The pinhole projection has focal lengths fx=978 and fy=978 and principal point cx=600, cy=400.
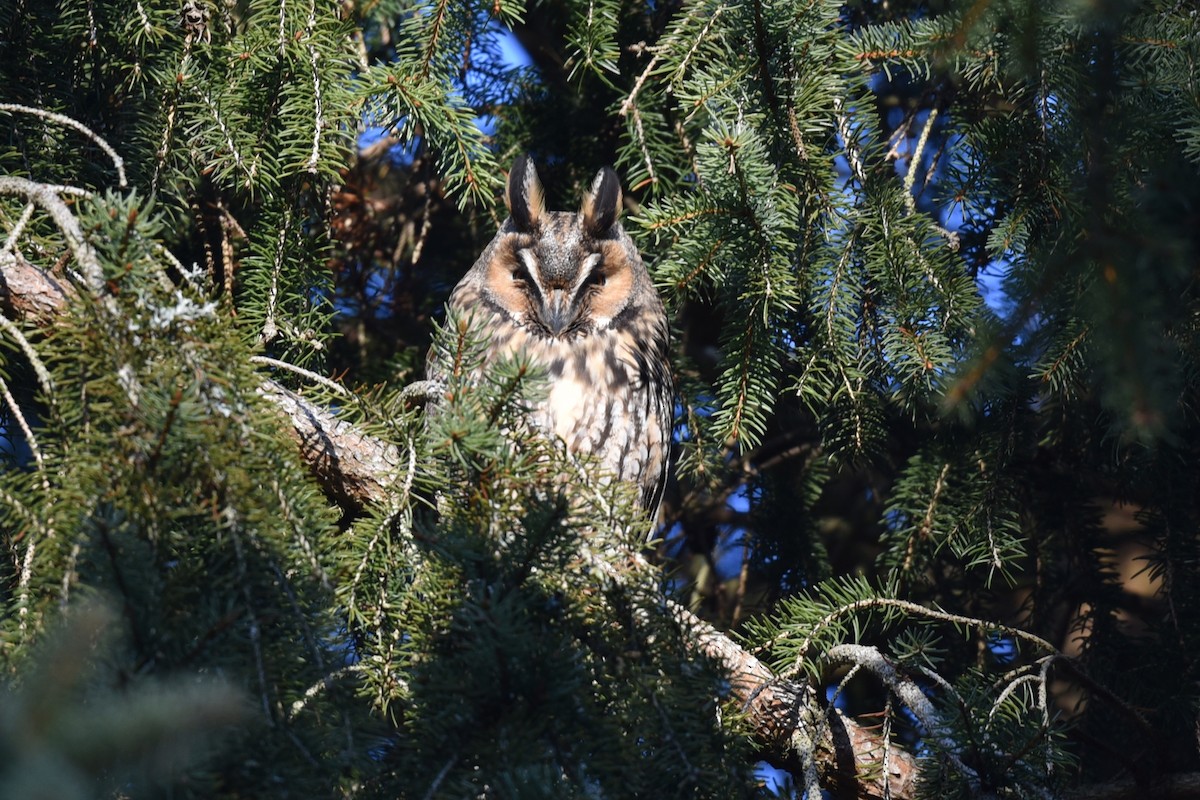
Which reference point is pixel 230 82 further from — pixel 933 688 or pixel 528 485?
pixel 933 688

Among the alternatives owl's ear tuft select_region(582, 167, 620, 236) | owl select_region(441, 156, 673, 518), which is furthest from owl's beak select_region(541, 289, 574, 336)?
owl's ear tuft select_region(582, 167, 620, 236)

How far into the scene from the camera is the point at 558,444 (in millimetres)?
1921

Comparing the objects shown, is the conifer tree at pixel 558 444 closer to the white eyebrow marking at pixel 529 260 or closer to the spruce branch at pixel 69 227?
the spruce branch at pixel 69 227

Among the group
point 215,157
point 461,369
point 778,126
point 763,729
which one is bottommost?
point 763,729

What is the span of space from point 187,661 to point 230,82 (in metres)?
1.34

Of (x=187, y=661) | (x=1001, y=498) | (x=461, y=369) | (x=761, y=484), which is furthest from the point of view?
(x=761, y=484)

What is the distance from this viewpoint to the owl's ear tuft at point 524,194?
2357 mm

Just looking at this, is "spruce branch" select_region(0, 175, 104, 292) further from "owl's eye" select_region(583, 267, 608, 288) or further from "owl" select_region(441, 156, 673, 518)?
"owl's eye" select_region(583, 267, 608, 288)

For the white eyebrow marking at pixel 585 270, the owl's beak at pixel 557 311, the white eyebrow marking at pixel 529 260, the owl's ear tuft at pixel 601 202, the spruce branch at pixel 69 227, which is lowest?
the spruce branch at pixel 69 227

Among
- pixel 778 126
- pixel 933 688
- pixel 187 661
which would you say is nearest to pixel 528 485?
pixel 187 661

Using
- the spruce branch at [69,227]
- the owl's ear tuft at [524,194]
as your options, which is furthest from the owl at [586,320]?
the spruce branch at [69,227]

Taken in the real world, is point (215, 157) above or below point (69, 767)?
above

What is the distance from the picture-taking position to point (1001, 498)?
6.63 feet

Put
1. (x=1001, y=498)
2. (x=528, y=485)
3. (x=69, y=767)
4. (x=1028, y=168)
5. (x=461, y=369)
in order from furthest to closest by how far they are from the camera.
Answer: (x=1001, y=498), (x=1028, y=168), (x=461, y=369), (x=528, y=485), (x=69, y=767)
